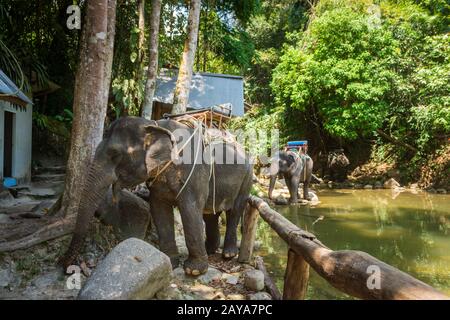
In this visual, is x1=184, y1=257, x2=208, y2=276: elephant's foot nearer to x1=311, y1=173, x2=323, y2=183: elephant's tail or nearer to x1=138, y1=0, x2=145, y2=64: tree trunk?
x1=138, y1=0, x2=145, y2=64: tree trunk

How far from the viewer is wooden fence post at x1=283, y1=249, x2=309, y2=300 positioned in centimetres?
386

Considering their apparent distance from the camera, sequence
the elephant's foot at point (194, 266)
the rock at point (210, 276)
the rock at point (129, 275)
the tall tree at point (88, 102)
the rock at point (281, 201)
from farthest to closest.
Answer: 1. the rock at point (281, 201)
2. the tall tree at point (88, 102)
3. the rock at point (210, 276)
4. the elephant's foot at point (194, 266)
5. the rock at point (129, 275)

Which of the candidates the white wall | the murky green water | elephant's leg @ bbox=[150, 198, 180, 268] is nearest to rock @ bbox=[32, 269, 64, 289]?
elephant's leg @ bbox=[150, 198, 180, 268]

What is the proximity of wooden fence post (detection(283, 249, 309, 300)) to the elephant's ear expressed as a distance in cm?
168

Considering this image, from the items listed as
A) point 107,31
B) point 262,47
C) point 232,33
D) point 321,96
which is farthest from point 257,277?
point 262,47

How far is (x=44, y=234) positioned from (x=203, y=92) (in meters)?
11.9

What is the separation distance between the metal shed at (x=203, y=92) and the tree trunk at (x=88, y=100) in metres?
9.67

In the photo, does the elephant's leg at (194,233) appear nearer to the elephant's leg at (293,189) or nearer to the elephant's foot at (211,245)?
the elephant's foot at (211,245)

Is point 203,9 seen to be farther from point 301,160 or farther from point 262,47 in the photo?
point 262,47

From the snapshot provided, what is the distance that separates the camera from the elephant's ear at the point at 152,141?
4340 millimetres

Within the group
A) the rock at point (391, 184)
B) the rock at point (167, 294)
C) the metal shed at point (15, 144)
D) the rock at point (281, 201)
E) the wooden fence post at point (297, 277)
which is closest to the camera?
the rock at point (167, 294)

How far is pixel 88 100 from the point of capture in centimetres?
534

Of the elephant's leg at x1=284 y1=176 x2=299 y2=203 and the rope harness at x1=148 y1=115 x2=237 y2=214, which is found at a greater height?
the rope harness at x1=148 y1=115 x2=237 y2=214

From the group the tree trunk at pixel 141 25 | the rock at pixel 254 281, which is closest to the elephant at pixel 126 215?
the rock at pixel 254 281
